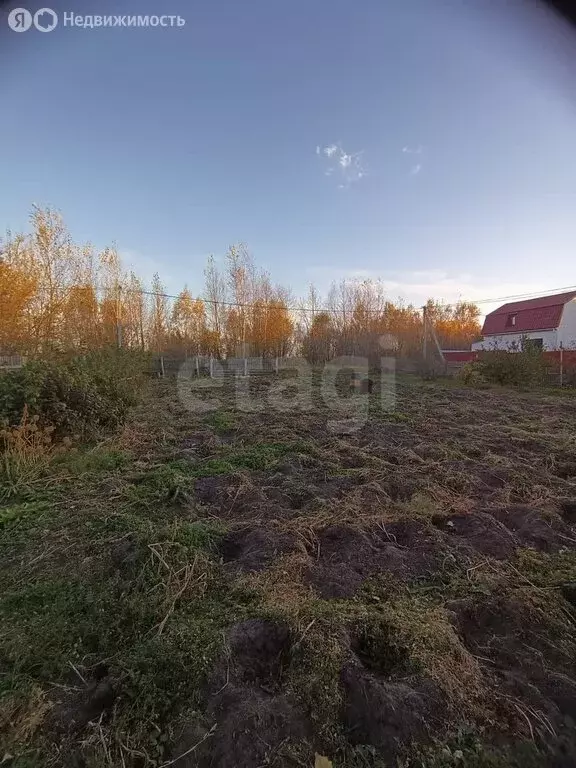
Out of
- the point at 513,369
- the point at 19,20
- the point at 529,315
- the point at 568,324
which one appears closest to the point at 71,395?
the point at 19,20

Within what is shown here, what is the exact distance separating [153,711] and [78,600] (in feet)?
2.64

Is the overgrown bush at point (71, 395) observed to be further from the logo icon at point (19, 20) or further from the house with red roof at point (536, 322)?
the house with red roof at point (536, 322)

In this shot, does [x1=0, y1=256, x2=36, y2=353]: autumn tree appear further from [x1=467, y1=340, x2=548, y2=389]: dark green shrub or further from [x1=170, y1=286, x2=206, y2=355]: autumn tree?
[x1=170, y1=286, x2=206, y2=355]: autumn tree

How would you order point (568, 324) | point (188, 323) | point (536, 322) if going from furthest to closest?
point (188, 323) < point (536, 322) < point (568, 324)

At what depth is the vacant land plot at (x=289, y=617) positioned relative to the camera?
44.9 inches

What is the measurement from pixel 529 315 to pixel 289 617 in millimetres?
24556

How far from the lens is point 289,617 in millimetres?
1593

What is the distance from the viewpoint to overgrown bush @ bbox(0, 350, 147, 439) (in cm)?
384

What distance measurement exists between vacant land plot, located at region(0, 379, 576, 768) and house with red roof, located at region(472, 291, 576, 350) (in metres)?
17.3

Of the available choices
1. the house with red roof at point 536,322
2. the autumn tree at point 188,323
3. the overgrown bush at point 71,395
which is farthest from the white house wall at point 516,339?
the overgrown bush at point 71,395

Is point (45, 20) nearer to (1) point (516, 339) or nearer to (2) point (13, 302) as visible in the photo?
Result: (2) point (13, 302)

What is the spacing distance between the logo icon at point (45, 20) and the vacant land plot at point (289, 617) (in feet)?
8.72

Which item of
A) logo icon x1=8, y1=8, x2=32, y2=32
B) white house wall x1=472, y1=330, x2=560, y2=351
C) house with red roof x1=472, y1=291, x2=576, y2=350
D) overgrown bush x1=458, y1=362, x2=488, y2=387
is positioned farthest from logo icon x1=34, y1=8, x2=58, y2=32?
white house wall x1=472, y1=330, x2=560, y2=351

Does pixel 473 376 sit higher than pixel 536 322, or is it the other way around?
pixel 536 322
